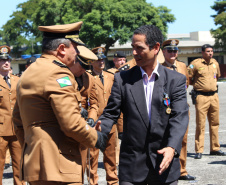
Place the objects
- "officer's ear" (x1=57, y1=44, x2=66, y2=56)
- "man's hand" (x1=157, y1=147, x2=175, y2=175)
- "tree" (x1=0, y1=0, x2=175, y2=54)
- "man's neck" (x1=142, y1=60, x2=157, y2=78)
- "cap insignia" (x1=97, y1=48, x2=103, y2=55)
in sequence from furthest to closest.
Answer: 1. "tree" (x1=0, y1=0, x2=175, y2=54)
2. "cap insignia" (x1=97, y1=48, x2=103, y2=55)
3. "man's neck" (x1=142, y1=60, x2=157, y2=78)
4. "officer's ear" (x1=57, y1=44, x2=66, y2=56)
5. "man's hand" (x1=157, y1=147, x2=175, y2=175)

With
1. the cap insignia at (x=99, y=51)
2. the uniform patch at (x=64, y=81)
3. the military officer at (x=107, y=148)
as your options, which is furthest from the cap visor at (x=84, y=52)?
the cap insignia at (x=99, y=51)

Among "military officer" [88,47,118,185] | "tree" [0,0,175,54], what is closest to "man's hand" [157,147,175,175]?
"military officer" [88,47,118,185]

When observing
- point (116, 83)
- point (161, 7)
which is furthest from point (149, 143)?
point (161, 7)

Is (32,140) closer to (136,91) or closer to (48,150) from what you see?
(48,150)

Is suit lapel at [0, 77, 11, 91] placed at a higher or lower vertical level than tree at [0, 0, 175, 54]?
lower

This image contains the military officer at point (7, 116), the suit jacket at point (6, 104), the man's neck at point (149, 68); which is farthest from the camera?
the suit jacket at point (6, 104)

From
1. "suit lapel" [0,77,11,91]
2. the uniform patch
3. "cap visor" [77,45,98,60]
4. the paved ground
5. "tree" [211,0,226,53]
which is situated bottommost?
the paved ground

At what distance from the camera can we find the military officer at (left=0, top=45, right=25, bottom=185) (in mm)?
7105

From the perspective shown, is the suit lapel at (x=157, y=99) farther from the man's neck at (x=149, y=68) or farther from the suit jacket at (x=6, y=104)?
the suit jacket at (x=6, y=104)

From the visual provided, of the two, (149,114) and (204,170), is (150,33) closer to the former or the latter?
(149,114)

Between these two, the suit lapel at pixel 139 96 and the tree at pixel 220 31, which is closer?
the suit lapel at pixel 139 96

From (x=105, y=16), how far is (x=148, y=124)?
146ft

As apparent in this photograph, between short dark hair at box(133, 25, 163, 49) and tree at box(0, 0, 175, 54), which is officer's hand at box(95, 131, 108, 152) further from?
tree at box(0, 0, 175, 54)

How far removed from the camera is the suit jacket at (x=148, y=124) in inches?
153
